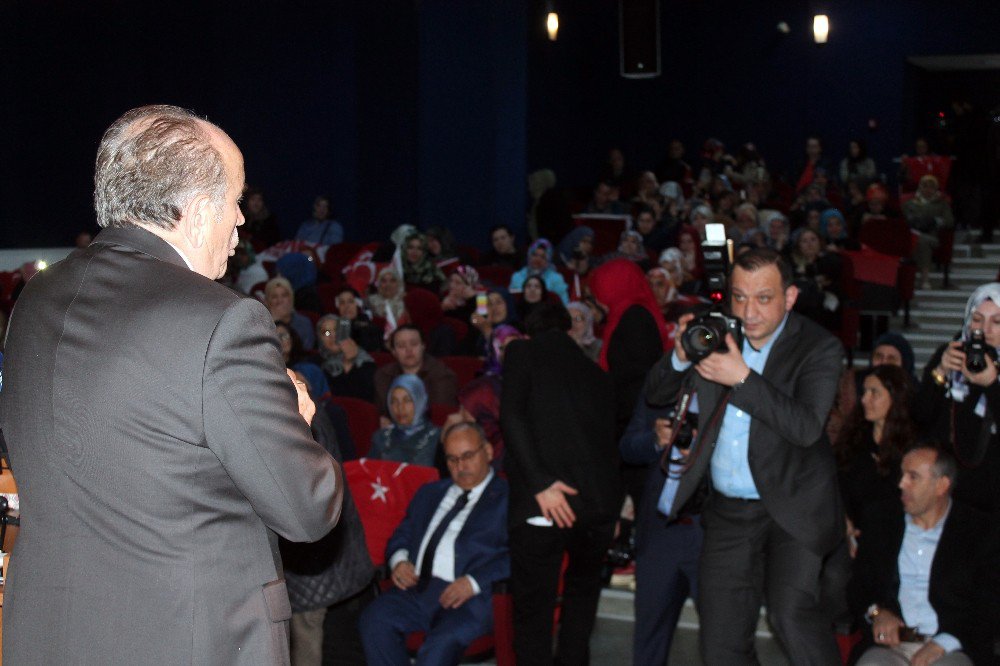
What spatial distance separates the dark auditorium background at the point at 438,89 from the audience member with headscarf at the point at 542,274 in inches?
94.9

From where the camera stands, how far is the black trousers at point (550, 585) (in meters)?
3.70

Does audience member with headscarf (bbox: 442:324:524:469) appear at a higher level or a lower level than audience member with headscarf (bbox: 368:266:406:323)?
lower

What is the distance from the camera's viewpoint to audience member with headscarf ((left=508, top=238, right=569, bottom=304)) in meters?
7.86

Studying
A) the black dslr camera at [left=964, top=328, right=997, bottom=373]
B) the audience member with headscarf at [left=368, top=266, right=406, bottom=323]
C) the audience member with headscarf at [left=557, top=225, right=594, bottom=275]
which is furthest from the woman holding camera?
the audience member with headscarf at [left=557, top=225, right=594, bottom=275]

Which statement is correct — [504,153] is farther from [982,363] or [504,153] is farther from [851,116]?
[982,363]

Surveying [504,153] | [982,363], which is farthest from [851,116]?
[982,363]

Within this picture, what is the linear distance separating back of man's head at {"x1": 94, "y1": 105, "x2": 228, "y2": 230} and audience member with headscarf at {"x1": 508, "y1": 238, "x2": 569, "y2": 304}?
642 centimetres

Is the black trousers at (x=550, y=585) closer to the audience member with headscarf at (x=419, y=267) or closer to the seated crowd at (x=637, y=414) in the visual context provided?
the seated crowd at (x=637, y=414)

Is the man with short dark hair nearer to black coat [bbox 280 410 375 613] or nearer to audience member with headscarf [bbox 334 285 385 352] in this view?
audience member with headscarf [bbox 334 285 385 352]

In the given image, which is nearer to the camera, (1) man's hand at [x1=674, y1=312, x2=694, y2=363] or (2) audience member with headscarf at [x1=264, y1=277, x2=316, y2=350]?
(1) man's hand at [x1=674, y1=312, x2=694, y2=363]

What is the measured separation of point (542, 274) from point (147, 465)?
6690mm

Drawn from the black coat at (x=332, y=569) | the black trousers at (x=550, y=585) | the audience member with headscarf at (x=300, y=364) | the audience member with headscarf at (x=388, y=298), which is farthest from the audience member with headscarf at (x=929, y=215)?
the black coat at (x=332, y=569)

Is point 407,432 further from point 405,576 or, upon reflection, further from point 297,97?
point 297,97

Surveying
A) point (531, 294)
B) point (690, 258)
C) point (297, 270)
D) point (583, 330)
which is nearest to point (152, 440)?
point (583, 330)
